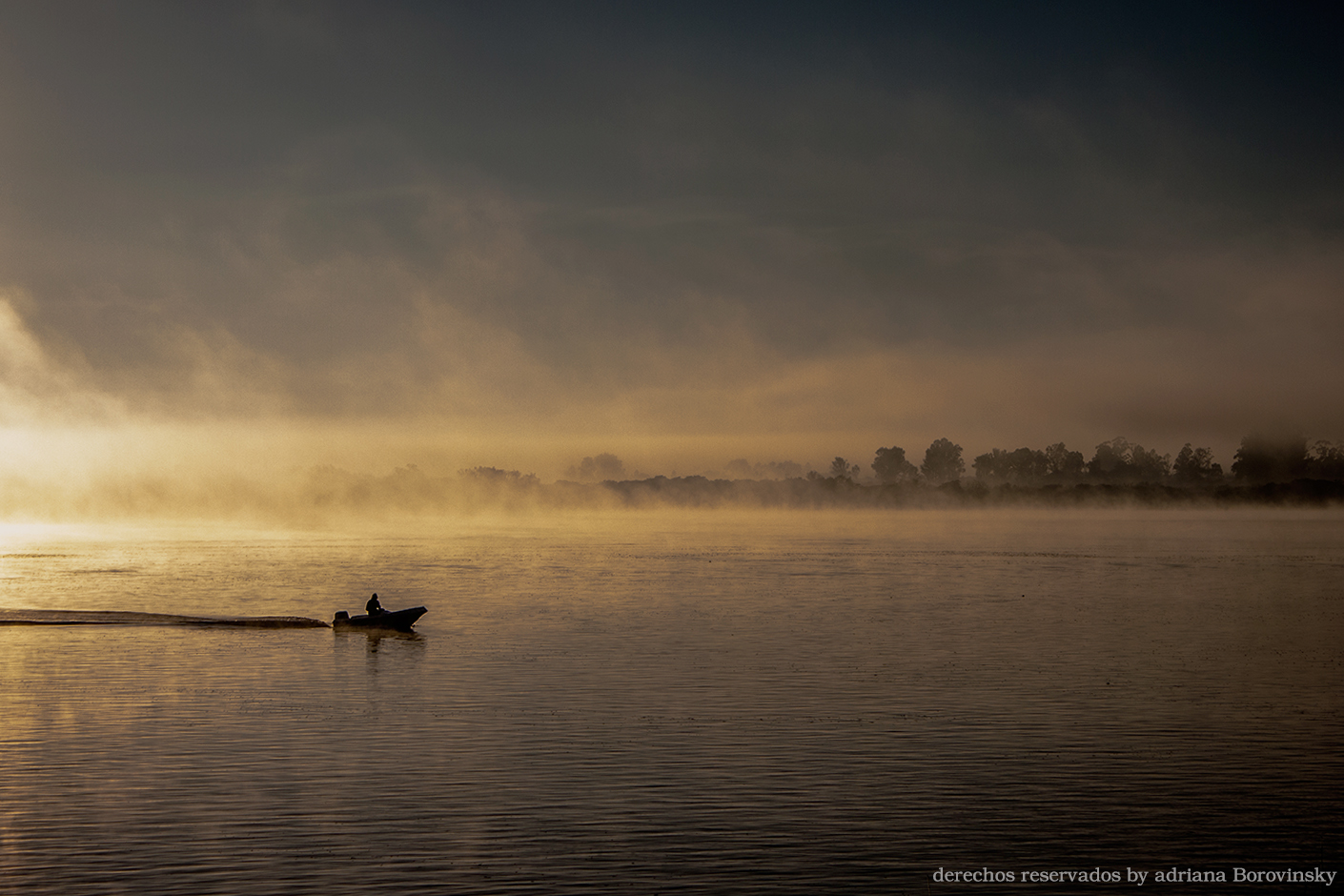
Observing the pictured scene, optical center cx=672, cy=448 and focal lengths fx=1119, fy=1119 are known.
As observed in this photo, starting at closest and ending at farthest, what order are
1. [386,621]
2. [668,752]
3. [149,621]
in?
1. [668,752]
2. [386,621]
3. [149,621]

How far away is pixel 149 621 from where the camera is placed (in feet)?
252

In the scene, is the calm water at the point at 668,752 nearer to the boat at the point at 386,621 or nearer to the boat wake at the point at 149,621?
the boat wake at the point at 149,621

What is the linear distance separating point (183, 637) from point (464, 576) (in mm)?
60607

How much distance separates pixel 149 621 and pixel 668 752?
2093 inches

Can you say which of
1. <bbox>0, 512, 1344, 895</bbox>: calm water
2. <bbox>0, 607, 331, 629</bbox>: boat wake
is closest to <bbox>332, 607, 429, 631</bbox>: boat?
<bbox>0, 512, 1344, 895</bbox>: calm water

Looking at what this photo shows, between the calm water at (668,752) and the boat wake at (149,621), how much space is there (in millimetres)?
1979

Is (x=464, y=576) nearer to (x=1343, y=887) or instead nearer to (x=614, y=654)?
(x=614, y=654)

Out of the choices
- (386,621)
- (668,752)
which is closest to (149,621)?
(386,621)

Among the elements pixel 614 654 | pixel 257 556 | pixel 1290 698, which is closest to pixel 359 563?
pixel 257 556

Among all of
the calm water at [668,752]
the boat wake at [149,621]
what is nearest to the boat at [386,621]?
the calm water at [668,752]

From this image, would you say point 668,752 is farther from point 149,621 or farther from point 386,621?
point 149,621

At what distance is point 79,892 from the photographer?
2383cm

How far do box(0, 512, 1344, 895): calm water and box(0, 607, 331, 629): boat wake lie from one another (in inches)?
77.9

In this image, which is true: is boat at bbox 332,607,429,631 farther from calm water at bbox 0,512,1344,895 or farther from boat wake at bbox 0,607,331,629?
boat wake at bbox 0,607,331,629
